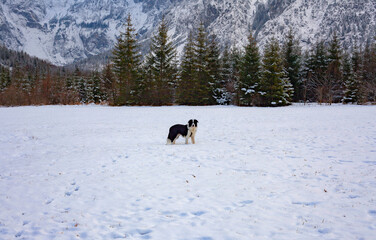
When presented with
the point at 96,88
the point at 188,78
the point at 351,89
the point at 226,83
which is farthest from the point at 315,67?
the point at 96,88

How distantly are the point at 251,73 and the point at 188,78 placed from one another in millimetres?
10642

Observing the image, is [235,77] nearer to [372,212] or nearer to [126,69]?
[126,69]

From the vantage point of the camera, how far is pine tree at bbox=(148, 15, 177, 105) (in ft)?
123

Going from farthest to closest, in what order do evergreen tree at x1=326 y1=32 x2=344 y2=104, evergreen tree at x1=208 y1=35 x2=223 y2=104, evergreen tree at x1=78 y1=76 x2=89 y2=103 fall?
evergreen tree at x1=78 y1=76 x2=89 y2=103 → evergreen tree at x1=326 y1=32 x2=344 y2=104 → evergreen tree at x1=208 y1=35 x2=223 y2=104

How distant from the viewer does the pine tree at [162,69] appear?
37469 mm

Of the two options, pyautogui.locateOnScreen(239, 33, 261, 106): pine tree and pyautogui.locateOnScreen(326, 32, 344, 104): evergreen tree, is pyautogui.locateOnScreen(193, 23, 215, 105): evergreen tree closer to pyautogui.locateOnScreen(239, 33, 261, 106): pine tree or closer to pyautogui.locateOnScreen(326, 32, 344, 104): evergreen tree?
pyautogui.locateOnScreen(239, 33, 261, 106): pine tree

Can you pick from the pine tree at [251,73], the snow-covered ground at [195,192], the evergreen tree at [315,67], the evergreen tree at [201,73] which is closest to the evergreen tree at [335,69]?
the evergreen tree at [315,67]

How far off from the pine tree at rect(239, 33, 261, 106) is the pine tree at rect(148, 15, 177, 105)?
40.7 ft

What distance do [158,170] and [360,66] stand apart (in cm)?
5284

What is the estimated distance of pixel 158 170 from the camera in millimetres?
7059

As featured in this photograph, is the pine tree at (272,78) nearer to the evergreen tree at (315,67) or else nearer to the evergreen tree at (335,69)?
the evergreen tree at (315,67)

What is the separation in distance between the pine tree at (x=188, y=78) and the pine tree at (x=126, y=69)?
7719 millimetres

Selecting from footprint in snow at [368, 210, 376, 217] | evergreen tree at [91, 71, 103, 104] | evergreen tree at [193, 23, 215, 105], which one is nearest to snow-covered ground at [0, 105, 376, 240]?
footprint in snow at [368, 210, 376, 217]

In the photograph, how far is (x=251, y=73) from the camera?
3556 cm
